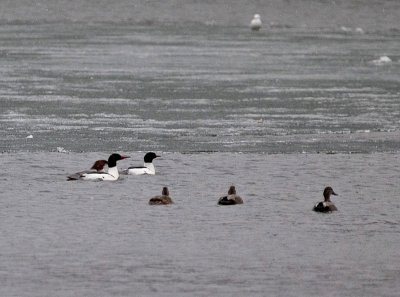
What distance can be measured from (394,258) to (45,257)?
3002 mm

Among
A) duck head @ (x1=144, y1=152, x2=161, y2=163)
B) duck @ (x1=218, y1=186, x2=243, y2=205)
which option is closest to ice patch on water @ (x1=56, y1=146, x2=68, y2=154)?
duck head @ (x1=144, y1=152, x2=161, y2=163)

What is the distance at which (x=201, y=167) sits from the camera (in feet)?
55.6

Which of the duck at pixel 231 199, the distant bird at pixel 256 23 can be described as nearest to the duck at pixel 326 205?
the duck at pixel 231 199

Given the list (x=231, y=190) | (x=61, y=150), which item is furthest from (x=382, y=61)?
(x=231, y=190)

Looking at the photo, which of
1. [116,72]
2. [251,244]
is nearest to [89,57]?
[116,72]

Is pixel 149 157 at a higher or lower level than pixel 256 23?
lower

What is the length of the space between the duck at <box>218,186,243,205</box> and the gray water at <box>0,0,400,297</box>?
167mm

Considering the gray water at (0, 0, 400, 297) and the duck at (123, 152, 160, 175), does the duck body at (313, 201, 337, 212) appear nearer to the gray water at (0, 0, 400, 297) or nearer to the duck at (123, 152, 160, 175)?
the gray water at (0, 0, 400, 297)

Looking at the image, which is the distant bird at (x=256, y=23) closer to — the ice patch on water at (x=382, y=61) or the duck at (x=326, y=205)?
the ice patch on water at (x=382, y=61)

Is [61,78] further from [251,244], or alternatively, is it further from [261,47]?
[251,244]

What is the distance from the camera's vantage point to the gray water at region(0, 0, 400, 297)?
11633 mm

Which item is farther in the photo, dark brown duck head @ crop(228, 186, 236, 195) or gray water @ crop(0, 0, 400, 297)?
dark brown duck head @ crop(228, 186, 236, 195)

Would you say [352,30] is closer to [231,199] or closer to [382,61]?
[382,61]

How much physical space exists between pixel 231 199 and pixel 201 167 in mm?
2589
